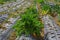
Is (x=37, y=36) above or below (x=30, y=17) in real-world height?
below

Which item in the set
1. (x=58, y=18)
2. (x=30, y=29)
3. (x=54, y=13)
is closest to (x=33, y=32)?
(x=30, y=29)

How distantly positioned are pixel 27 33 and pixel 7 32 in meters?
1.58

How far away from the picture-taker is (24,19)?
25.8 ft

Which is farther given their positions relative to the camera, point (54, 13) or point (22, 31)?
point (54, 13)

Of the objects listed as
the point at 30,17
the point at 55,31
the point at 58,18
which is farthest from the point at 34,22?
the point at 58,18

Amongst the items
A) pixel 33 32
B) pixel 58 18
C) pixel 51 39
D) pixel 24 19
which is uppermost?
pixel 58 18

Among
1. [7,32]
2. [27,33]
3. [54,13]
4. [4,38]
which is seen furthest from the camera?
[54,13]

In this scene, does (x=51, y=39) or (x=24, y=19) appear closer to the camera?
(x=51, y=39)

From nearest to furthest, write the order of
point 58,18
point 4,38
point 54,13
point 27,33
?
1. point 27,33
2. point 4,38
3. point 58,18
4. point 54,13

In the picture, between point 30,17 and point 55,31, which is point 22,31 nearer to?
point 30,17

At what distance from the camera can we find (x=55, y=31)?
24.6 feet

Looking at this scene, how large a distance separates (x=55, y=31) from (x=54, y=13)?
7.29 metres

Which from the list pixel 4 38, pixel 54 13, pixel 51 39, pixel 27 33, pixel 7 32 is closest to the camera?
pixel 51 39

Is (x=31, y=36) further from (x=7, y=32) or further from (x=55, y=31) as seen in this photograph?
(x=7, y=32)
